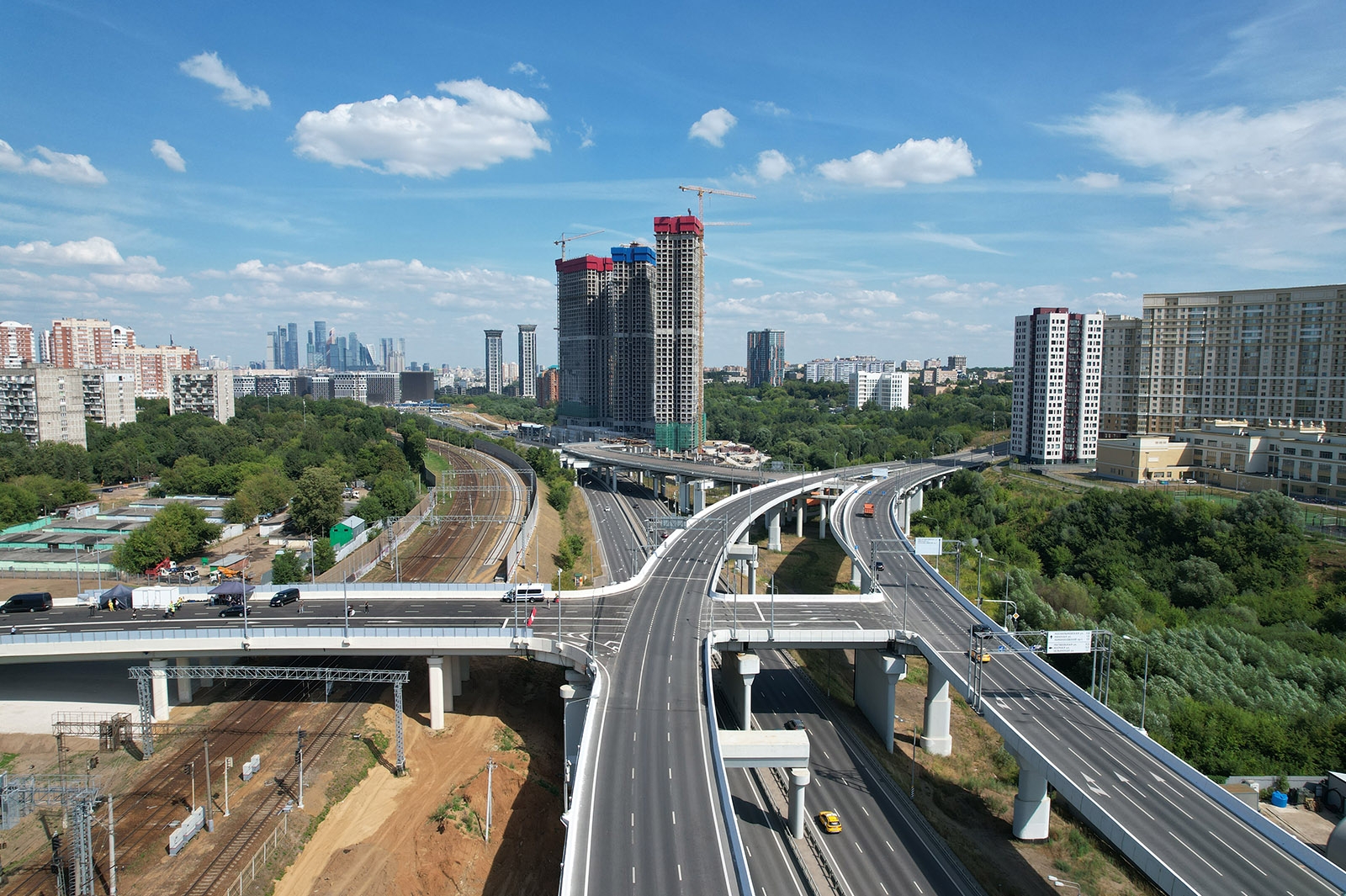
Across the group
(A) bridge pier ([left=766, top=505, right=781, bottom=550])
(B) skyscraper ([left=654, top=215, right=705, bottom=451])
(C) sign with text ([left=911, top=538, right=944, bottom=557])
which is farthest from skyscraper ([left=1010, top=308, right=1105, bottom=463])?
(C) sign with text ([left=911, top=538, right=944, bottom=557])

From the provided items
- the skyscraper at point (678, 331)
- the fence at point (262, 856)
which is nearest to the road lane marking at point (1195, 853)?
the fence at point (262, 856)

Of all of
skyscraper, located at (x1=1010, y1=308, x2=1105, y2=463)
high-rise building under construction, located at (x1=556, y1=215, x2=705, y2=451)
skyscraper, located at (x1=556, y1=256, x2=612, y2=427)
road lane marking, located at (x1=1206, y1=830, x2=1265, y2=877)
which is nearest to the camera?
road lane marking, located at (x1=1206, y1=830, x2=1265, y2=877)

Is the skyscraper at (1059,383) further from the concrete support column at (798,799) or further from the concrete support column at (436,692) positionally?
the concrete support column at (436,692)

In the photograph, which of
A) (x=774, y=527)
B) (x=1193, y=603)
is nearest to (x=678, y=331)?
(x=774, y=527)

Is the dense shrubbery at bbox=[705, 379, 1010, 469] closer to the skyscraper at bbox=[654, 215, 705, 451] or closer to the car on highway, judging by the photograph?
the skyscraper at bbox=[654, 215, 705, 451]

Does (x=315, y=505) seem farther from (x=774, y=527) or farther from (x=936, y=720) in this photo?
(x=936, y=720)

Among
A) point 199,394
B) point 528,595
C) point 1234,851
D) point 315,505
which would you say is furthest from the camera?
point 199,394
